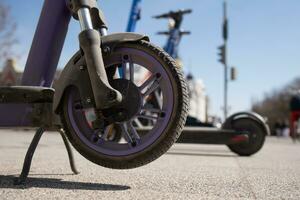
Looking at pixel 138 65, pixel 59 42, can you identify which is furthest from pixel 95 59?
pixel 59 42

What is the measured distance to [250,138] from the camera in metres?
7.20

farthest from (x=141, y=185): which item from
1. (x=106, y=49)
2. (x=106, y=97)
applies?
(x=106, y=49)

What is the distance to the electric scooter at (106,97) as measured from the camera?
8.87ft

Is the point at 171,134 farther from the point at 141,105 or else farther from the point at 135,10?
the point at 135,10

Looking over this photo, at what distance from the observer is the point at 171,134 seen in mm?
2684

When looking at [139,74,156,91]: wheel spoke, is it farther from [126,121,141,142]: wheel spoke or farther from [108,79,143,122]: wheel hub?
[126,121,141,142]: wheel spoke

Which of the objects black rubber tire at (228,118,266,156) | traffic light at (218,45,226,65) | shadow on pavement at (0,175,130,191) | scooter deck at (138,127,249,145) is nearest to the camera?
shadow on pavement at (0,175,130,191)

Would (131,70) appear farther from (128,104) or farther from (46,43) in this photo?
(46,43)

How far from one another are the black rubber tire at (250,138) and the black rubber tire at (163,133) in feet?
15.0

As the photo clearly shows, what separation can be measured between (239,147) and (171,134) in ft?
15.4

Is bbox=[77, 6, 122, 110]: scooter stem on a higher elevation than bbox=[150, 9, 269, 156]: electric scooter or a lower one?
higher

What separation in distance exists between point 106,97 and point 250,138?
4945 millimetres

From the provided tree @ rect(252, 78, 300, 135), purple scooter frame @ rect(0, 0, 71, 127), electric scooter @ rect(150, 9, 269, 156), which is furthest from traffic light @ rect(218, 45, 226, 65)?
A: tree @ rect(252, 78, 300, 135)

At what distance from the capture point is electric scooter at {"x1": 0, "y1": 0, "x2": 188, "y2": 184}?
2705 mm
